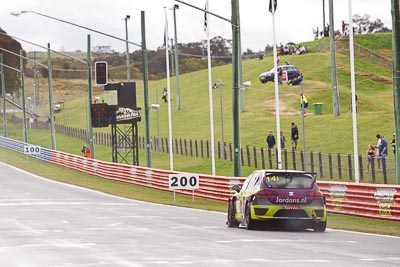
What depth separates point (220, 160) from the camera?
66.7 meters

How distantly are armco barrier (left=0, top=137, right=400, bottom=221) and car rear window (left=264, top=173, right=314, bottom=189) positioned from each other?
3560 millimetres

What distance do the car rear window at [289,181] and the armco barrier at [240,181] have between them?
3.56 metres

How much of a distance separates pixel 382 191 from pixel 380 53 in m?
96.3

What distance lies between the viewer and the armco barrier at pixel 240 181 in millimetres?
29078

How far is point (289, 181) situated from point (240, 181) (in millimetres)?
13572

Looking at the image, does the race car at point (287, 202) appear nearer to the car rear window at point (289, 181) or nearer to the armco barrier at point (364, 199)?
the car rear window at point (289, 181)

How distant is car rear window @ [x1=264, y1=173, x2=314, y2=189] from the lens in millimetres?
25312

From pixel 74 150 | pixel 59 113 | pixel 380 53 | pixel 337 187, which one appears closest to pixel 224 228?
pixel 337 187

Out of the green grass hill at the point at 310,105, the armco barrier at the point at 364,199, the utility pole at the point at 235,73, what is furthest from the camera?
the green grass hill at the point at 310,105

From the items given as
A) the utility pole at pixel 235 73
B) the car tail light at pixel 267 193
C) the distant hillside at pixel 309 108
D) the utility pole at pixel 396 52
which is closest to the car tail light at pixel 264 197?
the car tail light at pixel 267 193

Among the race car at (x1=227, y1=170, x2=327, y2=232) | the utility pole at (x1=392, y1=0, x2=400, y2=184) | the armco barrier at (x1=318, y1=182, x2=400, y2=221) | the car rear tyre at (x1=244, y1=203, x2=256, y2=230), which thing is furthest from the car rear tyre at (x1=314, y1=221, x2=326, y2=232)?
the utility pole at (x1=392, y1=0, x2=400, y2=184)

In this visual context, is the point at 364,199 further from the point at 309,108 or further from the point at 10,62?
the point at 10,62

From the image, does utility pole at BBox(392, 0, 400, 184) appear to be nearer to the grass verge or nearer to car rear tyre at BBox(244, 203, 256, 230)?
the grass verge

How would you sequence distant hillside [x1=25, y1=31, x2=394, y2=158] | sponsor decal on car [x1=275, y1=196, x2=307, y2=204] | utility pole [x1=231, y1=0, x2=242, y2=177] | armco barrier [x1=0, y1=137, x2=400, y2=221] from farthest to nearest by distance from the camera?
distant hillside [x1=25, y1=31, x2=394, y2=158] → utility pole [x1=231, y1=0, x2=242, y2=177] → armco barrier [x1=0, y1=137, x2=400, y2=221] → sponsor decal on car [x1=275, y1=196, x2=307, y2=204]
